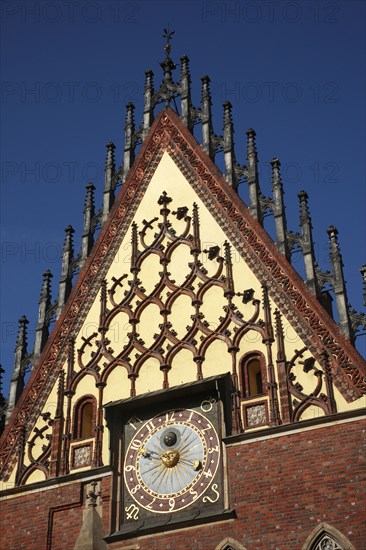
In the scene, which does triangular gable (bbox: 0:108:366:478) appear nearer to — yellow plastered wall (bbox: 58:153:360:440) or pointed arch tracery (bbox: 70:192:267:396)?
yellow plastered wall (bbox: 58:153:360:440)

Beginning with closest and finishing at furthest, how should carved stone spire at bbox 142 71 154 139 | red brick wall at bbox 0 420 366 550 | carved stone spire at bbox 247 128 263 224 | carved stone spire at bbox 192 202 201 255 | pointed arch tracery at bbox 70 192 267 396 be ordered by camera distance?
red brick wall at bbox 0 420 366 550, pointed arch tracery at bbox 70 192 267 396, carved stone spire at bbox 247 128 263 224, carved stone spire at bbox 192 202 201 255, carved stone spire at bbox 142 71 154 139

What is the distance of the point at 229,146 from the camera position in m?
16.9

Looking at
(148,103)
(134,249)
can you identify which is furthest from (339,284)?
(148,103)

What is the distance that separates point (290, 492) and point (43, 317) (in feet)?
18.9

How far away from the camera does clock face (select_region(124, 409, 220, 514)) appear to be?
1410cm

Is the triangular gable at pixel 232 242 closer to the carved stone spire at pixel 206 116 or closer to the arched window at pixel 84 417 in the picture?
the carved stone spire at pixel 206 116

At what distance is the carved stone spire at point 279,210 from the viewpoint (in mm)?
15438

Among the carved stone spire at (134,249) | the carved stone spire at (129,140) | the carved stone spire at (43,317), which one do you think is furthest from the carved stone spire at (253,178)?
the carved stone spire at (43,317)

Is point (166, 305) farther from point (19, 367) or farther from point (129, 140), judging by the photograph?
point (129, 140)

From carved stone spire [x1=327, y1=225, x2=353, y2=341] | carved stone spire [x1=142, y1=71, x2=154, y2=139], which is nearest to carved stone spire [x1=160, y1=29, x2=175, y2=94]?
carved stone spire [x1=142, y1=71, x2=154, y2=139]

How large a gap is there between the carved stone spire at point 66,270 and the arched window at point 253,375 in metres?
3.76

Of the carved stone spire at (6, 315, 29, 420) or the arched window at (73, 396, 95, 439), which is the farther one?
the carved stone spire at (6, 315, 29, 420)

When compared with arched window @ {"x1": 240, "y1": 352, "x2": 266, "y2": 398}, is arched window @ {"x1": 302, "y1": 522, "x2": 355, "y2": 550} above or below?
below

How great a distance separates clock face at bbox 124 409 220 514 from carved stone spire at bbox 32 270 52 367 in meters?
2.70
